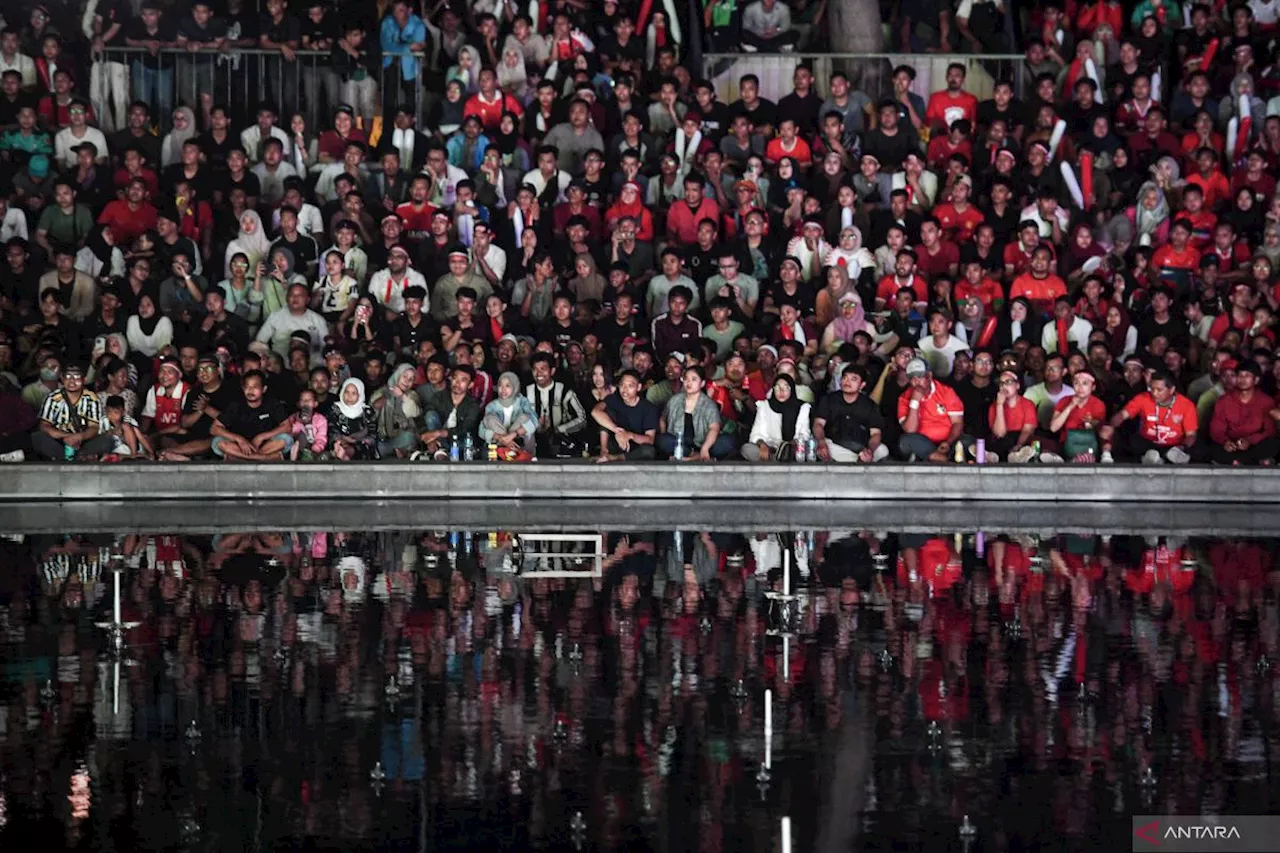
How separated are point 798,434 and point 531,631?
804 centimetres

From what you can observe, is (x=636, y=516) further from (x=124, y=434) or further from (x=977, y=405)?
(x=124, y=434)

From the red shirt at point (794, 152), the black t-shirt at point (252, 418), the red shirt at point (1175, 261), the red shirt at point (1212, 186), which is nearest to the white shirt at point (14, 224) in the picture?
the black t-shirt at point (252, 418)

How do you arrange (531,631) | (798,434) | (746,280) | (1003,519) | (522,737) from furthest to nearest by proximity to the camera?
(746,280) < (798,434) < (1003,519) < (531,631) < (522,737)

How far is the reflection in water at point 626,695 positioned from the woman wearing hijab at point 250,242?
6.30 meters

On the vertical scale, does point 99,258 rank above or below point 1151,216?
below

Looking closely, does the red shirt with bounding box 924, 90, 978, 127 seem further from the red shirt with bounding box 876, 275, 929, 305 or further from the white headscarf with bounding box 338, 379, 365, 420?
the white headscarf with bounding box 338, 379, 365, 420

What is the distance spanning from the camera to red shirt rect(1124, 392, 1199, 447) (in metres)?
20.1

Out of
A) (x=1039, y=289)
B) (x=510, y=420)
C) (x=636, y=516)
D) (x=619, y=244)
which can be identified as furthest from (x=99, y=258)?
(x=1039, y=289)

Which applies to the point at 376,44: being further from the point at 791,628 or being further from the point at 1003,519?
the point at 791,628

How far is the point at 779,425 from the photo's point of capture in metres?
20.2

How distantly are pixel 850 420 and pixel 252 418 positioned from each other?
564 cm

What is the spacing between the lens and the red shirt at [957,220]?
73.2ft

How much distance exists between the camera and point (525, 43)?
2373cm

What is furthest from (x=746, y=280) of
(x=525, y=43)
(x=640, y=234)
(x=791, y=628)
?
(x=791, y=628)
